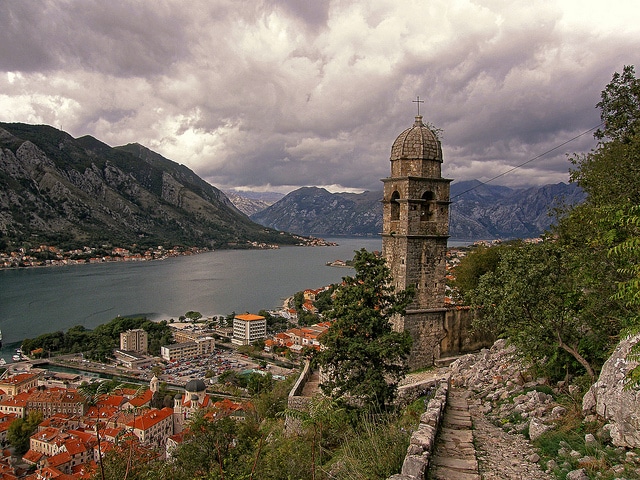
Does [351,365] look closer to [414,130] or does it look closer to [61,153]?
[414,130]

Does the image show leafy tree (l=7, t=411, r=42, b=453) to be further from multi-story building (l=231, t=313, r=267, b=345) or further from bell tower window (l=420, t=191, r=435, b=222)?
bell tower window (l=420, t=191, r=435, b=222)

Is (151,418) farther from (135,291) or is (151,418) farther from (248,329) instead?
(135,291)

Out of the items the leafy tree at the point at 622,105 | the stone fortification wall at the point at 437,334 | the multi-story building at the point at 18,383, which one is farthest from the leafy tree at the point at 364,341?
the multi-story building at the point at 18,383

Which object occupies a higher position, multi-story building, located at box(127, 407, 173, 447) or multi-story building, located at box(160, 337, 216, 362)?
multi-story building, located at box(127, 407, 173, 447)

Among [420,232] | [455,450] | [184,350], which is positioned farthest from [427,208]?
[184,350]

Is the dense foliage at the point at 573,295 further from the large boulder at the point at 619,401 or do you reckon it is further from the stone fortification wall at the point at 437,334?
the stone fortification wall at the point at 437,334

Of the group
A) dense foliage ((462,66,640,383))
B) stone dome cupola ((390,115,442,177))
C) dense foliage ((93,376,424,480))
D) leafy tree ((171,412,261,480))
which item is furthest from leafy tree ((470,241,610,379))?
leafy tree ((171,412,261,480))

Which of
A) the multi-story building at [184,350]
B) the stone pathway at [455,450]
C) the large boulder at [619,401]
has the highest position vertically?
the large boulder at [619,401]
